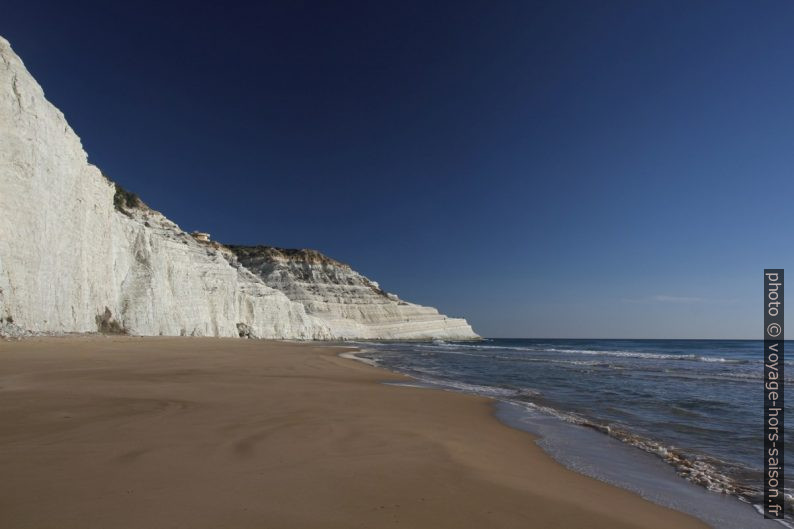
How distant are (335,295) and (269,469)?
7589 cm

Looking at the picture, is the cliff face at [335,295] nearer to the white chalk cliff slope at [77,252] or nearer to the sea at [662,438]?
the white chalk cliff slope at [77,252]

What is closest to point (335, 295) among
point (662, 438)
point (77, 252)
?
point (77, 252)

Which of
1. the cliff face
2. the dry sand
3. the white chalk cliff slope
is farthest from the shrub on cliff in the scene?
the dry sand

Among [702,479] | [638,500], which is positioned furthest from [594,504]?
[702,479]

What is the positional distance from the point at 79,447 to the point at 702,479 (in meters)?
5.78

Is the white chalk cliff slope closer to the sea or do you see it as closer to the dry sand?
the dry sand

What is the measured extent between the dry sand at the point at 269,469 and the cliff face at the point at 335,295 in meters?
67.1

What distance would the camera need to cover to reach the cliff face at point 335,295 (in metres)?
74.5

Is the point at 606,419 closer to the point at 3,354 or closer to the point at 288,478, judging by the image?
the point at 288,478

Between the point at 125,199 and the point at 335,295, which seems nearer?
the point at 125,199

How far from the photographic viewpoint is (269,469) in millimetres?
3254

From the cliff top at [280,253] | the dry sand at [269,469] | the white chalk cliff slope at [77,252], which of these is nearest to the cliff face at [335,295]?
the cliff top at [280,253]

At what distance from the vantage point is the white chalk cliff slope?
57.9 ft

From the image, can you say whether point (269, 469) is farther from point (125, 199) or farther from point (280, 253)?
point (280, 253)
